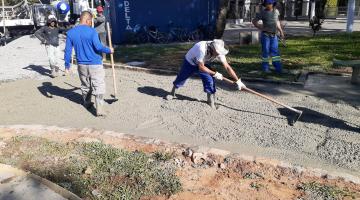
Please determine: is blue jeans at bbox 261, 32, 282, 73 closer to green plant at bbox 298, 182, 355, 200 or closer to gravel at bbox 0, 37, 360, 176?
gravel at bbox 0, 37, 360, 176

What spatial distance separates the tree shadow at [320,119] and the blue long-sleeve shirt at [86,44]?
3.27m

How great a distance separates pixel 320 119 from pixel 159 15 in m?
11.9

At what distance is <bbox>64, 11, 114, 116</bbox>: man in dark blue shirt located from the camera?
6.89 meters

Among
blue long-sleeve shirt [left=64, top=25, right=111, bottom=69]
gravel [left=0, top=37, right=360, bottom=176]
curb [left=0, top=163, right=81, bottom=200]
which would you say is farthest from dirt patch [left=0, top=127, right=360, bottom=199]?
blue long-sleeve shirt [left=64, top=25, right=111, bottom=69]

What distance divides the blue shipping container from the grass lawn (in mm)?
1618

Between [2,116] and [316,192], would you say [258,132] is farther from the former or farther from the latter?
[2,116]

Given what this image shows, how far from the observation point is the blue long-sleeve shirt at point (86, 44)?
6.88 metres

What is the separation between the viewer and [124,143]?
5.83 meters

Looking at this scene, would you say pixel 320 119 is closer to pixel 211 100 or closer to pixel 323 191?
pixel 211 100

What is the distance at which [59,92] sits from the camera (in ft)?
29.5

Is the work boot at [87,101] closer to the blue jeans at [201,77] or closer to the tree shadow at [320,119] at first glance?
the blue jeans at [201,77]

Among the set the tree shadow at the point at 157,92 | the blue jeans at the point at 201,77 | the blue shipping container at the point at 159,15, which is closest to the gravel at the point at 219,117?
the tree shadow at the point at 157,92

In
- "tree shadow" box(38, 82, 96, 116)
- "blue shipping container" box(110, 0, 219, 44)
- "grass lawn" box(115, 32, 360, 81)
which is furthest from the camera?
"blue shipping container" box(110, 0, 219, 44)

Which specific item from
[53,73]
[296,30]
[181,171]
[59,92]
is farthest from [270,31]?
[296,30]
